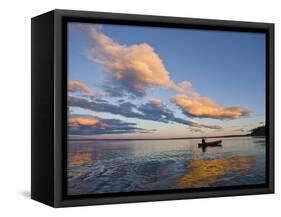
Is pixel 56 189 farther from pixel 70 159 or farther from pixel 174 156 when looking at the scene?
pixel 174 156

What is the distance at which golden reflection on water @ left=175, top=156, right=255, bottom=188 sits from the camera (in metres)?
8.34

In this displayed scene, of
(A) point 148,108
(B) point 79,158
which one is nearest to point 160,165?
(A) point 148,108

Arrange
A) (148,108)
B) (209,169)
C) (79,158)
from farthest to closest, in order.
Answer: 1. (209,169)
2. (148,108)
3. (79,158)

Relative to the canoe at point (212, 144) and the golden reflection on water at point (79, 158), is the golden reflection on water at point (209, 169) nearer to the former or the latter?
the canoe at point (212, 144)

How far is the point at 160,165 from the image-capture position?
8188mm

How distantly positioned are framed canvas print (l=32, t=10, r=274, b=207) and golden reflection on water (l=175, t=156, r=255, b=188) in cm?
1

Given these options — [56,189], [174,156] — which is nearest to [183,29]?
[174,156]

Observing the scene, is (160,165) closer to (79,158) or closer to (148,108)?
(148,108)

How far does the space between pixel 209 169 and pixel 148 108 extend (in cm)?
98

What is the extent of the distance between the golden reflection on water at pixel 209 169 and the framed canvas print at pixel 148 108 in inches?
0.4

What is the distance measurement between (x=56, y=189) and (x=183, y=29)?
2103 millimetres

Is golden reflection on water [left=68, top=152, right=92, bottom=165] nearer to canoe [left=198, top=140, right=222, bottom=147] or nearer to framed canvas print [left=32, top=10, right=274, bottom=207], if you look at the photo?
framed canvas print [left=32, top=10, right=274, bottom=207]

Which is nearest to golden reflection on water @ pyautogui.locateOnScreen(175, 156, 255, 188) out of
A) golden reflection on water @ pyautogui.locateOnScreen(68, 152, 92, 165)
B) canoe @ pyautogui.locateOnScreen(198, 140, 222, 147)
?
canoe @ pyautogui.locateOnScreen(198, 140, 222, 147)

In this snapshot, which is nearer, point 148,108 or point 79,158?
point 79,158
